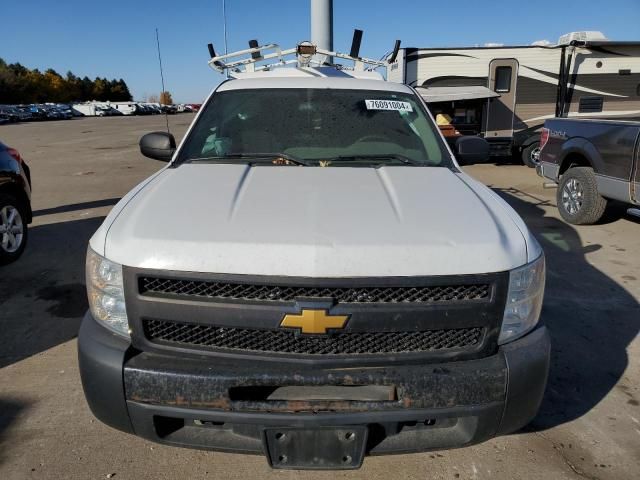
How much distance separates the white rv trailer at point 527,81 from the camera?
12.8 meters

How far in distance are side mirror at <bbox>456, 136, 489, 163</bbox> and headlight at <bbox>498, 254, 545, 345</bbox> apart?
1.64m

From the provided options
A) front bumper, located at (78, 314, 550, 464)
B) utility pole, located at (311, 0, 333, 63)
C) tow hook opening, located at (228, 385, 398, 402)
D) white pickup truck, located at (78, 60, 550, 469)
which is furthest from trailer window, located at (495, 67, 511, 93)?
tow hook opening, located at (228, 385, 398, 402)

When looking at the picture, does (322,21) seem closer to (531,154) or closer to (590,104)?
(531,154)

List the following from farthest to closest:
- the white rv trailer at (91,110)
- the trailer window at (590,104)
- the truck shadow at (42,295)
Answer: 1. the white rv trailer at (91,110)
2. the trailer window at (590,104)
3. the truck shadow at (42,295)

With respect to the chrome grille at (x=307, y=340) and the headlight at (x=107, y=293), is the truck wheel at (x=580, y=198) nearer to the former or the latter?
the chrome grille at (x=307, y=340)

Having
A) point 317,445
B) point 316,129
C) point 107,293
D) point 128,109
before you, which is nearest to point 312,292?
point 317,445

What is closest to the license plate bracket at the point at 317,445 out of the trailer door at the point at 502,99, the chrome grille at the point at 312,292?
the chrome grille at the point at 312,292

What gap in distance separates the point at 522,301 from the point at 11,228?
5.55 m

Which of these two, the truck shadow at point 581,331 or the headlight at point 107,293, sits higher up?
the headlight at point 107,293

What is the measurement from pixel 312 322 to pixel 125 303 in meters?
0.78

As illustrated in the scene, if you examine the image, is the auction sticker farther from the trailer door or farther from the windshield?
the trailer door

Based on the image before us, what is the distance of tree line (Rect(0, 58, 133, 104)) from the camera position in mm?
84375

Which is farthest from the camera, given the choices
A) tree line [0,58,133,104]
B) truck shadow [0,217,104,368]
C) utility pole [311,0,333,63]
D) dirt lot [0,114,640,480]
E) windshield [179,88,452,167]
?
tree line [0,58,133,104]

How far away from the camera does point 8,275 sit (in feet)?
17.3
